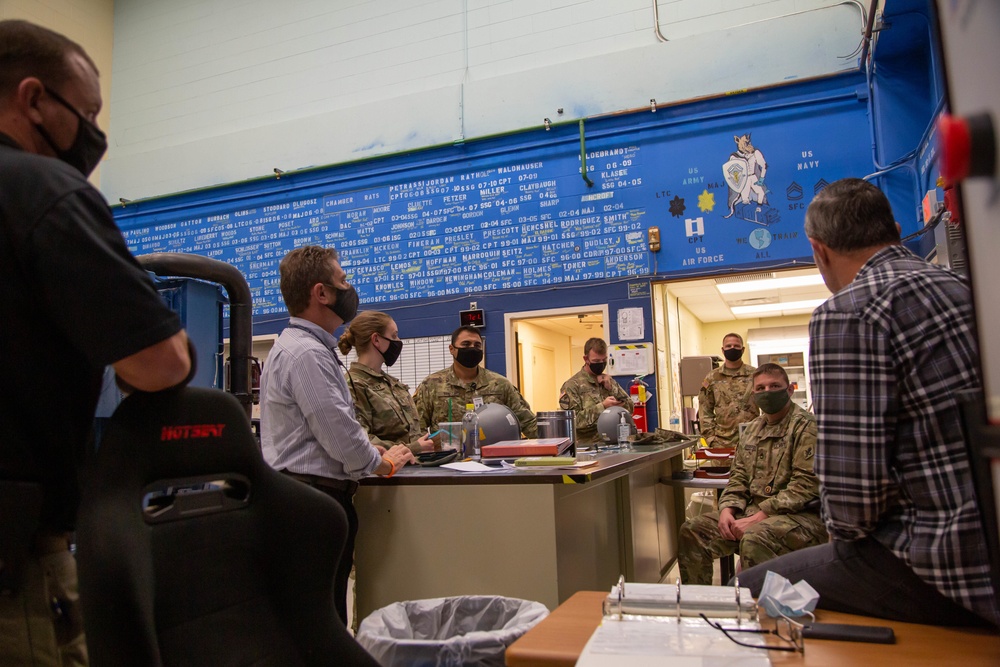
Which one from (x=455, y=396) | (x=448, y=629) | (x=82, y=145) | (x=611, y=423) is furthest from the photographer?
(x=455, y=396)

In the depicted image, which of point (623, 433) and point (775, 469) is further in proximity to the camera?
point (623, 433)

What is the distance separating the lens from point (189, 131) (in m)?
7.80

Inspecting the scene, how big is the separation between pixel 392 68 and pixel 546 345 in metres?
3.45

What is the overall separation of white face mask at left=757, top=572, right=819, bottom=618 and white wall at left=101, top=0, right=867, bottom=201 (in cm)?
540

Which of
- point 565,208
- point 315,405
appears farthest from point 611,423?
point 315,405

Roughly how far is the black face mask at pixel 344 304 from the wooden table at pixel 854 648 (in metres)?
1.76

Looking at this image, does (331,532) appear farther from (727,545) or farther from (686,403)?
(686,403)

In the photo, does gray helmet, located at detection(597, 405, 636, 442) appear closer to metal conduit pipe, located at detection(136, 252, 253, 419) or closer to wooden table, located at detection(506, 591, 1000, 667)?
metal conduit pipe, located at detection(136, 252, 253, 419)

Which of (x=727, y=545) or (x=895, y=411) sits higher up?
(x=895, y=411)

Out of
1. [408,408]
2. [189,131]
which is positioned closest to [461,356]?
[408,408]

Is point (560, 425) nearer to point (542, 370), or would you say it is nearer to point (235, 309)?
point (235, 309)

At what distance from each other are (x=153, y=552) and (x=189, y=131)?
7.89m

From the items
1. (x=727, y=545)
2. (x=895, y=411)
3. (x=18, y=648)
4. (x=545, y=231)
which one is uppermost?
(x=545, y=231)

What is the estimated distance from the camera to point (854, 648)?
1079mm
